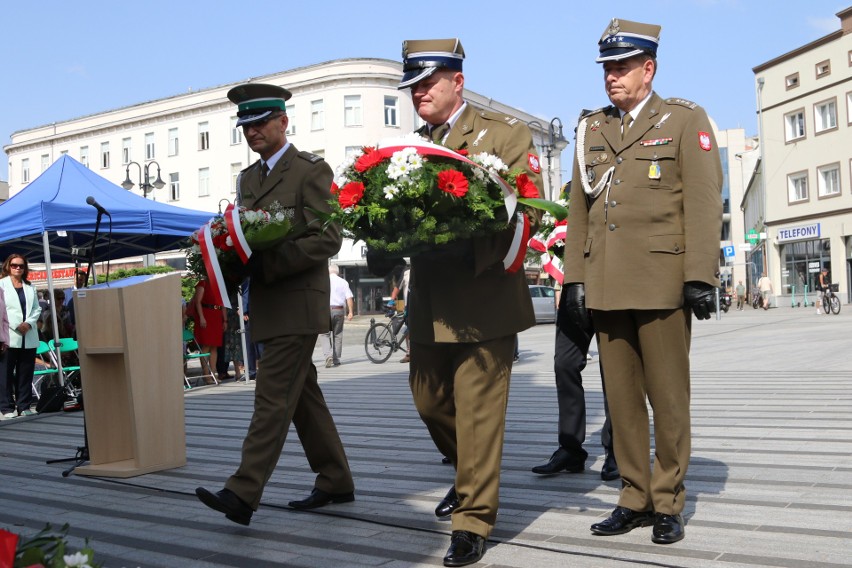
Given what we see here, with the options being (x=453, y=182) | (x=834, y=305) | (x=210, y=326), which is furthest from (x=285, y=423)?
(x=834, y=305)

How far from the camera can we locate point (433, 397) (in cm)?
450

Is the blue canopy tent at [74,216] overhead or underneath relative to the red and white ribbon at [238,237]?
overhead

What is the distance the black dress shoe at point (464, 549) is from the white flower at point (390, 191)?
1.42 meters

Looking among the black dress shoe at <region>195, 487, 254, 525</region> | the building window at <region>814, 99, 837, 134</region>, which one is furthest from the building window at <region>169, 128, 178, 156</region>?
the black dress shoe at <region>195, 487, 254, 525</region>

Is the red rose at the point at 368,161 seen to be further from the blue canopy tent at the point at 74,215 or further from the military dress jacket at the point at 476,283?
the blue canopy tent at the point at 74,215

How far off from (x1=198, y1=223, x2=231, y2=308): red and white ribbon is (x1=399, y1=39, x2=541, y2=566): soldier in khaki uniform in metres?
0.97

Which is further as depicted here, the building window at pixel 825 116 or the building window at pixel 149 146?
the building window at pixel 149 146

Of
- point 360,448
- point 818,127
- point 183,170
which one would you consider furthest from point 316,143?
point 360,448

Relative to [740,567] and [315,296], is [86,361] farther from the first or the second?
[740,567]

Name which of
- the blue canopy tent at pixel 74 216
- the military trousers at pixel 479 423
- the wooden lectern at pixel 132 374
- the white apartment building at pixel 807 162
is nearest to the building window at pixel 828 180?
the white apartment building at pixel 807 162

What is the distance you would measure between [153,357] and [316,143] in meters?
51.3

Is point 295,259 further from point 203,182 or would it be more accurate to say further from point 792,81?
point 203,182

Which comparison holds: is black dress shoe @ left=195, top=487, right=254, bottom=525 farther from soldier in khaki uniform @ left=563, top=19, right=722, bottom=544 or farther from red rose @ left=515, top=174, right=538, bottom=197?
red rose @ left=515, top=174, right=538, bottom=197

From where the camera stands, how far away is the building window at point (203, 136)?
201 feet
